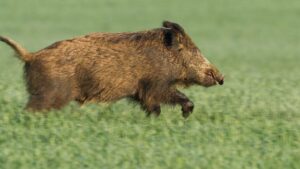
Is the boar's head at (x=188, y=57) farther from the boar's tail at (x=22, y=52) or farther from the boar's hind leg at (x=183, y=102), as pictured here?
the boar's tail at (x=22, y=52)

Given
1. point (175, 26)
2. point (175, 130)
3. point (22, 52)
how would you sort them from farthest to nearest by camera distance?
point (175, 26)
point (22, 52)
point (175, 130)

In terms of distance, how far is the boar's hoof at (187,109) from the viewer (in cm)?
1169

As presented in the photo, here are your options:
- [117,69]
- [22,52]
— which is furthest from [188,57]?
[22,52]

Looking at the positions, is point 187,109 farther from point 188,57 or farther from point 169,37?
point 169,37

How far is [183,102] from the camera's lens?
11.7 metres

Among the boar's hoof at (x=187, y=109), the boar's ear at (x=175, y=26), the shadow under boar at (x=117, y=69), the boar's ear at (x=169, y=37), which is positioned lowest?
the boar's hoof at (x=187, y=109)

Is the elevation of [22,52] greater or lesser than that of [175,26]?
lesser

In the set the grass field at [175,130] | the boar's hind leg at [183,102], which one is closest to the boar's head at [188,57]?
the boar's hind leg at [183,102]

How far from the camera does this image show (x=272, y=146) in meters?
9.51

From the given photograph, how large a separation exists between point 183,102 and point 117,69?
85 cm

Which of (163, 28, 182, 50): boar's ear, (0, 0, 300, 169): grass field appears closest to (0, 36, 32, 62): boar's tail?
(0, 0, 300, 169): grass field

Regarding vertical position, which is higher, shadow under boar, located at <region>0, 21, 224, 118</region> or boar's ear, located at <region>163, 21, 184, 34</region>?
boar's ear, located at <region>163, 21, 184, 34</region>

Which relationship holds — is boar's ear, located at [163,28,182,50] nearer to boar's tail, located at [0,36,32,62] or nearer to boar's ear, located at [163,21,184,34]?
boar's ear, located at [163,21,184,34]

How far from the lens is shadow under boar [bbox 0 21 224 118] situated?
11.1m
